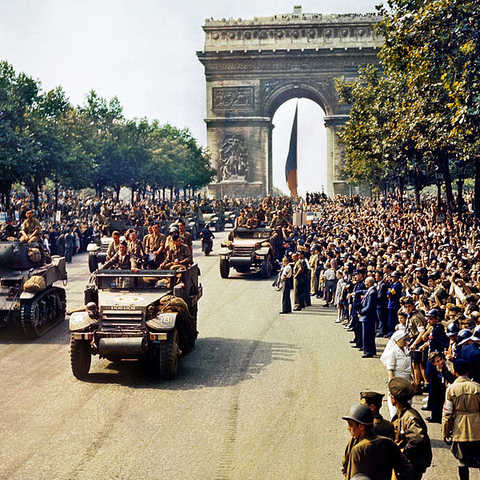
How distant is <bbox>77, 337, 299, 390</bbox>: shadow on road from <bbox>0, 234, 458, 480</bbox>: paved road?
2 cm

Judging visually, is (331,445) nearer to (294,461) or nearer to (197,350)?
(294,461)

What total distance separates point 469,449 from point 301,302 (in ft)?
38.8

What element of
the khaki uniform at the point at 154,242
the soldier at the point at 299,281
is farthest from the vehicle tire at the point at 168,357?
the soldier at the point at 299,281

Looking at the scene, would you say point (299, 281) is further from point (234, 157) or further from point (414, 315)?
point (234, 157)

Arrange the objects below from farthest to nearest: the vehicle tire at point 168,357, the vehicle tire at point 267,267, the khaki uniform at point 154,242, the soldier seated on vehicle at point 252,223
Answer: the soldier seated on vehicle at point 252,223
the vehicle tire at point 267,267
the khaki uniform at point 154,242
the vehicle tire at point 168,357

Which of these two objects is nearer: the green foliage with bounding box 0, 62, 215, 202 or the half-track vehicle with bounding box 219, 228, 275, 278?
the half-track vehicle with bounding box 219, 228, 275, 278

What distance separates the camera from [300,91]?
77062 mm

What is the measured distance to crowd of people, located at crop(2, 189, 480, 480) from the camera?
20.8 feet

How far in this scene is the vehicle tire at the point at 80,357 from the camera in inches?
472

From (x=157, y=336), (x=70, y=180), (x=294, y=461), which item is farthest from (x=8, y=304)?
(x=70, y=180)

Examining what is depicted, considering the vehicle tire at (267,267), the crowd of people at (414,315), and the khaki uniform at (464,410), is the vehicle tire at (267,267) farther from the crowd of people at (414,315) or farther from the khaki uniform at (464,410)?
the khaki uniform at (464,410)

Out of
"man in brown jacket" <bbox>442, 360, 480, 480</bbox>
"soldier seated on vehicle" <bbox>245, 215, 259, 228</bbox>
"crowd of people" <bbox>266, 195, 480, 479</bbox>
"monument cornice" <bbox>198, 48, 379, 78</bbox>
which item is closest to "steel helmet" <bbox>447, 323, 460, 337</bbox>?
"crowd of people" <bbox>266, 195, 480, 479</bbox>

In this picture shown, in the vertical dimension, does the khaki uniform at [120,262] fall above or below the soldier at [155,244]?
below

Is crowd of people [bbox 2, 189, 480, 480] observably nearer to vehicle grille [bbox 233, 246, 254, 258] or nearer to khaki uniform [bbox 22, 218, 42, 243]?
vehicle grille [bbox 233, 246, 254, 258]
